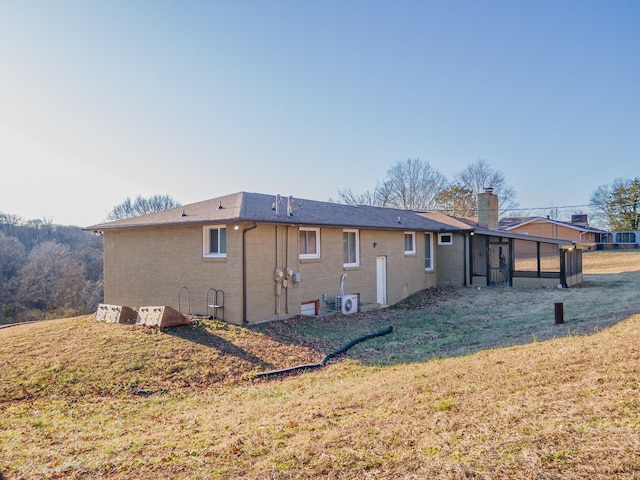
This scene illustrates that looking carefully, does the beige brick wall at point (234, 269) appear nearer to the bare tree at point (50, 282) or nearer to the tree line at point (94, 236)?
the tree line at point (94, 236)

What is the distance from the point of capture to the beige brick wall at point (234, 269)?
11.4 meters

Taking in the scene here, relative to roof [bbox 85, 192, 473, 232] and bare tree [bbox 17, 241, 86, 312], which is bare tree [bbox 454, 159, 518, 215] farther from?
bare tree [bbox 17, 241, 86, 312]

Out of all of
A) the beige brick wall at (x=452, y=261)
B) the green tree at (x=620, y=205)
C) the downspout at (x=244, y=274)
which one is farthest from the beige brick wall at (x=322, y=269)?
the green tree at (x=620, y=205)

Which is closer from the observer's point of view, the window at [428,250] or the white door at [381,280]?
the white door at [381,280]

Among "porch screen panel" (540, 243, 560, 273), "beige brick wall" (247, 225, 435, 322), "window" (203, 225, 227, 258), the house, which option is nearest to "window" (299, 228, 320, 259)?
"beige brick wall" (247, 225, 435, 322)

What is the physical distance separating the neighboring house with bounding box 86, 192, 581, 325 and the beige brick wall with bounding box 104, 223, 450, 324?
3 centimetres

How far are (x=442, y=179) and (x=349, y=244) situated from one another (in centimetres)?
3335

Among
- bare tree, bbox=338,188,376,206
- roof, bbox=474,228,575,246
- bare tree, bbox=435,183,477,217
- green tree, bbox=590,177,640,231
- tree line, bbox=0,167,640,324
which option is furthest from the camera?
green tree, bbox=590,177,640,231

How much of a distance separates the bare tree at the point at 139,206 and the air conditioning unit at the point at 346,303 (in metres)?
37.3

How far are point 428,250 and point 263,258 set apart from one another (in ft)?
34.6

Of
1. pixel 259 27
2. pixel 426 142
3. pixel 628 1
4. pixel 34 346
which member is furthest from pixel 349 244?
pixel 426 142

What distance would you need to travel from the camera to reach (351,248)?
1510 cm

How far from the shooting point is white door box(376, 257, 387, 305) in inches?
635

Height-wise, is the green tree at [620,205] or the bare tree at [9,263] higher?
the green tree at [620,205]
